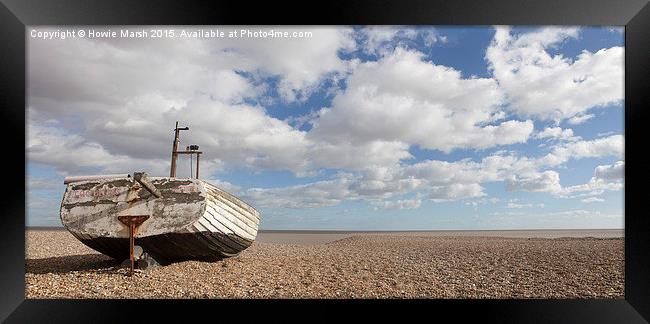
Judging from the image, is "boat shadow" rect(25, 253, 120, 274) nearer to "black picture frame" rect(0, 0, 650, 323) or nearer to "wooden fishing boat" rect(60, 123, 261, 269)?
"wooden fishing boat" rect(60, 123, 261, 269)

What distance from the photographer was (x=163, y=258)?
11422 mm

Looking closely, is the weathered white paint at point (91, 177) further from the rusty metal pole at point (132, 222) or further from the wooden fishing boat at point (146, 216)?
the rusty metal pole at point (132, 222)

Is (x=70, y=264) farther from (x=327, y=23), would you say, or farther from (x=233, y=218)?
(x=327, y=23)

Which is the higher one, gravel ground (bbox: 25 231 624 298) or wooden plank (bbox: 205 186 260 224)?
wooden plank (bbox: 205 186 260 224)

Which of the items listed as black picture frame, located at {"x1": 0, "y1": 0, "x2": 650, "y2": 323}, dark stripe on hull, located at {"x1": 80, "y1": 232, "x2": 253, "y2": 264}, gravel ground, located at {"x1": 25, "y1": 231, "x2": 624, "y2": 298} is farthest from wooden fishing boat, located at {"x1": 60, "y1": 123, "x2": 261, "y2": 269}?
black picture frame, located at {"x1": 0, "y1": 0, "x2": 650, "y2": 323}

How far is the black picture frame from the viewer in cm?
662

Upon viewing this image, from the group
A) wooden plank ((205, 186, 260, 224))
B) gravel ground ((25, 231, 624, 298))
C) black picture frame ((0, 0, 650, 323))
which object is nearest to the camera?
black picture frame ((0, 0, 650, 323))

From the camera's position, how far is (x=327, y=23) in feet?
22.1

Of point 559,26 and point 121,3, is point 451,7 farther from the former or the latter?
point 121,3

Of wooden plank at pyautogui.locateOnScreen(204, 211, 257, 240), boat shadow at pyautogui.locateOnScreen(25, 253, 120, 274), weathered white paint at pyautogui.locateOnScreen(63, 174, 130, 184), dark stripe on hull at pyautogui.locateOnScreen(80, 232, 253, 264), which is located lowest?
boat shadow at pyautogui.locateOnScreen(25, 253, 120, 274)

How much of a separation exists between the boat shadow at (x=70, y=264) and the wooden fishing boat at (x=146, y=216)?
0.60 m

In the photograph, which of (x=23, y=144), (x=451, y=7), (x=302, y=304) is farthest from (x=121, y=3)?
(x=302, y=304)

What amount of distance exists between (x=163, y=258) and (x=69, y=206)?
270cm

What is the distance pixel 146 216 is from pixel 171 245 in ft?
3.08
